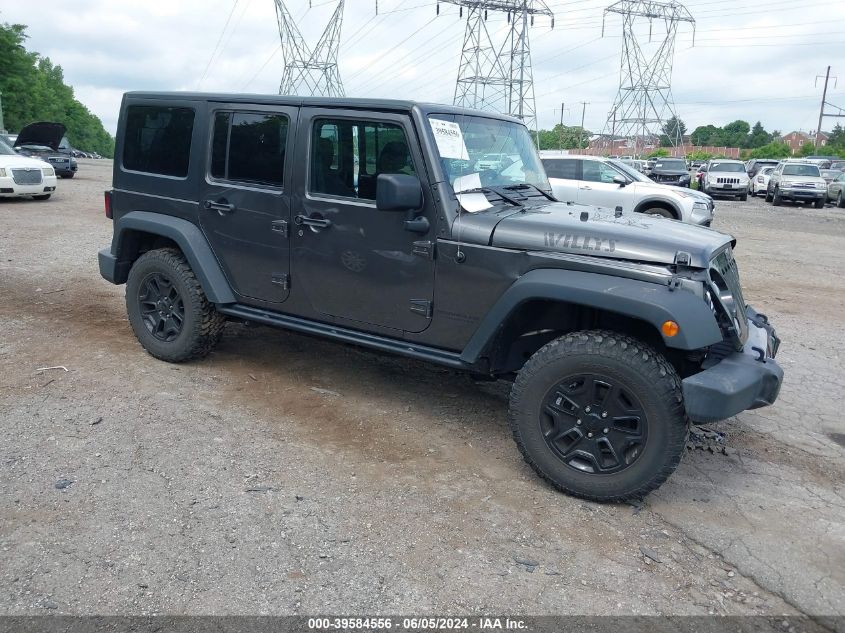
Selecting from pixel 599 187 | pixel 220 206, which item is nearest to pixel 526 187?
pixel 220 206

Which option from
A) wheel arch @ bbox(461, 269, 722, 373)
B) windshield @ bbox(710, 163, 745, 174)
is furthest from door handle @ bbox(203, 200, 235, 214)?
windshield @ bbox(710, 163, 745, 174)

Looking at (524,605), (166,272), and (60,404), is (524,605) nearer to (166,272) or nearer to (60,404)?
(60,404)

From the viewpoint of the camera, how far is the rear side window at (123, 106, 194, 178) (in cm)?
501

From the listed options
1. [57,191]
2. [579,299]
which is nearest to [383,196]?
[579,299]

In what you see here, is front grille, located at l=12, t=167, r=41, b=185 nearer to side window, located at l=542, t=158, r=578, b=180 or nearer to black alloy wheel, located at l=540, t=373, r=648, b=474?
side window, located at l=542, t=158, r=578, b=180

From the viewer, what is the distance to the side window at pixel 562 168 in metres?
13.8

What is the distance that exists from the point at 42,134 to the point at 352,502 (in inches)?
831

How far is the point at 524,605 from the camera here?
273cm

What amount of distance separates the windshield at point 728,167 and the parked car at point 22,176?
901 inches

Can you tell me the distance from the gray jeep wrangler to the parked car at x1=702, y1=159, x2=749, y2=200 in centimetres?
2443

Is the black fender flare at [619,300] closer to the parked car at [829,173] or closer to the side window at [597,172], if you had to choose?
the side window at [597,172]

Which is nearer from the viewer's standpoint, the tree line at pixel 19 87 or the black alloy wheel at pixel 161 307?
the black alloy wheel at pixel 161 307

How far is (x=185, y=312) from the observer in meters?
5.07

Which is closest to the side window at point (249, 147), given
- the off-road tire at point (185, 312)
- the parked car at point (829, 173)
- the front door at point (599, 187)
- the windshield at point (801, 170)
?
the off-road tire at point (185, 312)
